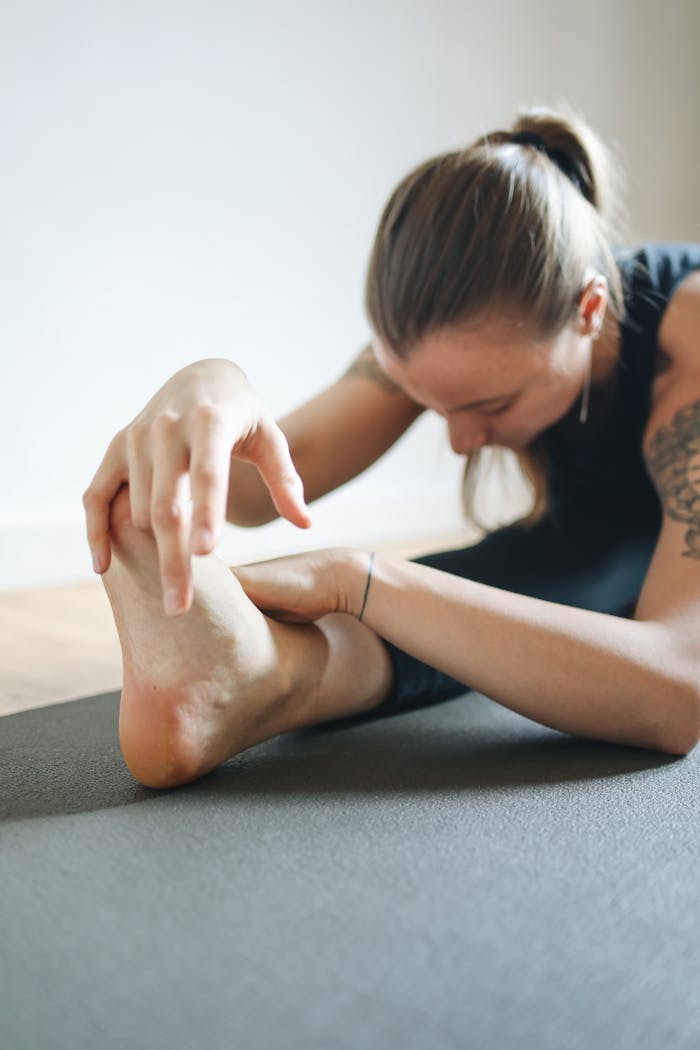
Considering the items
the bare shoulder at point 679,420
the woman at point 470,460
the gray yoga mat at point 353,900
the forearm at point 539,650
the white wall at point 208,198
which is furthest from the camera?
the white wall at point 208,198

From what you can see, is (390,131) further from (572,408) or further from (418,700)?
(418,700)

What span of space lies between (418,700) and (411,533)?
175cm

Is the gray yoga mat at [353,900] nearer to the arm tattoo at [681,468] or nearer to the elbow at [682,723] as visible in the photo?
the elbow at [682,723]

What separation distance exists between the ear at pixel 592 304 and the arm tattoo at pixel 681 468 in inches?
5.1

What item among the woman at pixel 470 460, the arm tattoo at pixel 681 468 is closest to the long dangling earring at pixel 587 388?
the woman at pixel 470 460

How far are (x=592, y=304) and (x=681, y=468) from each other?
20cm

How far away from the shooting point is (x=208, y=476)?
0.63 m

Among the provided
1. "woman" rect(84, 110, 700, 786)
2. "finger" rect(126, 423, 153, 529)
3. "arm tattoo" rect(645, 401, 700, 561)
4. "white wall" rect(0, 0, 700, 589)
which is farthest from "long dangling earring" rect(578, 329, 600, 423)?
"white wall" rect(0, 0, 700, 589)

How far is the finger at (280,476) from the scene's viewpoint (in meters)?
0.70

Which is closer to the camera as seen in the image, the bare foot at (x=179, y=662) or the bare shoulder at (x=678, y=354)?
the bare foot at (x=179, y=662)

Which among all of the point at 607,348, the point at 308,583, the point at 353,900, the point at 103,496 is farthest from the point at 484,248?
the point at 353,900

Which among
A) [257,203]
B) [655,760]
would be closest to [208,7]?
[257,203]

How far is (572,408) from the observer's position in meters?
1.20

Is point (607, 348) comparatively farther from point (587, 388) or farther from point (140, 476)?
point (140, 476)
